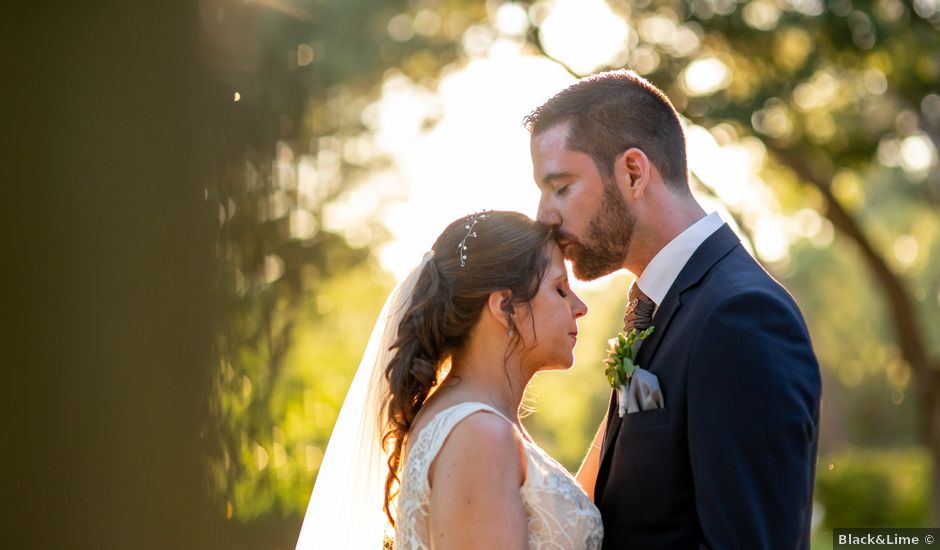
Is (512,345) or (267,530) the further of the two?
(267,530)

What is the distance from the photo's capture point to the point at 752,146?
11.0m

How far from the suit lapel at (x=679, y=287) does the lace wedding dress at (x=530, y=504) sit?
16 centimetres

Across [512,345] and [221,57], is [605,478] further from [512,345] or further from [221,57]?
[221,57]

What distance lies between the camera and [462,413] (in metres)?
2.89

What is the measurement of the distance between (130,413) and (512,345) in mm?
1149

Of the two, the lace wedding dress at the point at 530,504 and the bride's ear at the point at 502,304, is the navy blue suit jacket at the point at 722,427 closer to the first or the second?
the lace wedding dress at the point at 530,504

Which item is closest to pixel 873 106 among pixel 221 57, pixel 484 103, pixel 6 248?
pixel 484 103

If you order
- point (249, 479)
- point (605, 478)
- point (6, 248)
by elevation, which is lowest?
point (249, 479)

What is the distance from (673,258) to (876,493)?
54.7ft

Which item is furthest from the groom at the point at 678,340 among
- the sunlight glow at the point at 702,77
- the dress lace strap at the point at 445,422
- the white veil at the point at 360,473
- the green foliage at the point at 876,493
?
the green foliage at the point at 876,493

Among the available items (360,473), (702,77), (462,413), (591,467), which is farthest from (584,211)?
(702,77)

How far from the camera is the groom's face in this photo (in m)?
3.15

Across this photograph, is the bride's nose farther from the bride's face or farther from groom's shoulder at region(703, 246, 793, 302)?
groom's shoulder at region(703, 246, 793, 302)

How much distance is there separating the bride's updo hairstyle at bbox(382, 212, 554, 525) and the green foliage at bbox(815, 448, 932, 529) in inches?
626
